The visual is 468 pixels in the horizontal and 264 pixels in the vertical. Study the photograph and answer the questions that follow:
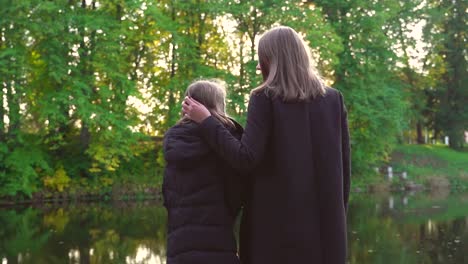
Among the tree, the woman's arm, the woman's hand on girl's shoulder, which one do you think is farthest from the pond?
the tree

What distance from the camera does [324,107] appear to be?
3.54 m

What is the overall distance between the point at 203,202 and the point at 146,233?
1020 centimetres

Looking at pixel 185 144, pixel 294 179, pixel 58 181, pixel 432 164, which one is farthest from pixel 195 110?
pixel 432 164

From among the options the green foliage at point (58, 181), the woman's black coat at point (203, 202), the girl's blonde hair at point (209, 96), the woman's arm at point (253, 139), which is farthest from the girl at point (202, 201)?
the green foliage at point (58, 181)

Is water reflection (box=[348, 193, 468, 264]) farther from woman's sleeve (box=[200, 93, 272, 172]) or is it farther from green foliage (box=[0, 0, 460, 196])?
green foliage (box=[0, 0, 460, 196])

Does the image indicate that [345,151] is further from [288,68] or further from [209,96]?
[209,96]

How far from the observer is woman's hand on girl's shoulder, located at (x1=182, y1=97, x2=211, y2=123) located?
151 inches

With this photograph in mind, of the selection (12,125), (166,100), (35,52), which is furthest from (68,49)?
(166,100)

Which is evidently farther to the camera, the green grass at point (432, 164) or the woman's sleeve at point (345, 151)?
the green grass at point (432, 164)

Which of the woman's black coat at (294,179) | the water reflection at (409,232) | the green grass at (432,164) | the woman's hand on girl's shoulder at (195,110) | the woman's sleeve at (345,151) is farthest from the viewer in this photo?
the green grass at (432,164)

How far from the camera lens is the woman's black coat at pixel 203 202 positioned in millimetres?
3840

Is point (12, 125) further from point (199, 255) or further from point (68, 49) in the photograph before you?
point (199, 255)

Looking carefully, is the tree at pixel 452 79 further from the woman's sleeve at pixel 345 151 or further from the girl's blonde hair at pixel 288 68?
the girl's blonde hair at pixel 288 68

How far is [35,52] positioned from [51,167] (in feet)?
13.3
